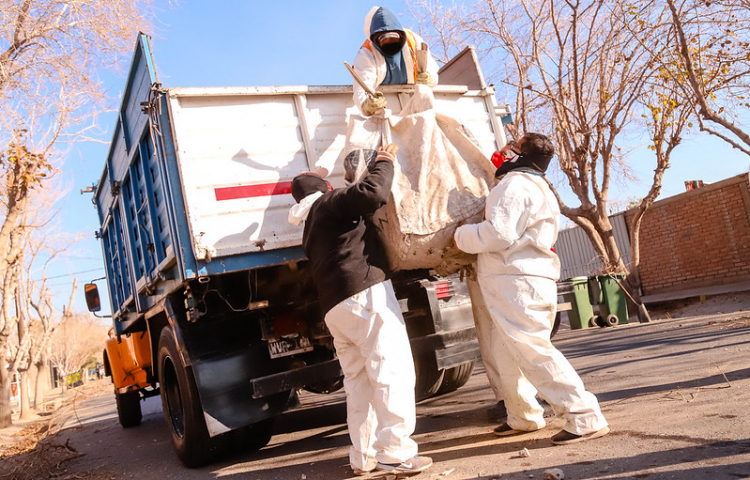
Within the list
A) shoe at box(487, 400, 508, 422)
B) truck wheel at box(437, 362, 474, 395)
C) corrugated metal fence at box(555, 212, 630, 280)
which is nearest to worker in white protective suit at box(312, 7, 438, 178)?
shoe at box(487, 400, 508, 422)

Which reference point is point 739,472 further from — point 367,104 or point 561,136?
point 561,136

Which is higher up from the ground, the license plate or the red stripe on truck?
the red stripe on truck

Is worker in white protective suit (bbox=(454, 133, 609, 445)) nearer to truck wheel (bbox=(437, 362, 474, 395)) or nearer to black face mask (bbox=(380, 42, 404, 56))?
black face mask (bbox=(380, 42, 404, 56))

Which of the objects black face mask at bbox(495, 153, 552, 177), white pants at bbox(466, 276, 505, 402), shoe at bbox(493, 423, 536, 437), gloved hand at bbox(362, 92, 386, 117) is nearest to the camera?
black face mask at bbox(495, 153, 552, 177)

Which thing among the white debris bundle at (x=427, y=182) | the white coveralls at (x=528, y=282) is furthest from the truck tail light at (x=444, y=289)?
the white coveralls at (x=528, y=282)

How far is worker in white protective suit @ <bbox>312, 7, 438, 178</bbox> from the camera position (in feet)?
14.1

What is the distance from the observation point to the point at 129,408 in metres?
8.84

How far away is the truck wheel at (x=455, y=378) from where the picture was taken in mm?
6062

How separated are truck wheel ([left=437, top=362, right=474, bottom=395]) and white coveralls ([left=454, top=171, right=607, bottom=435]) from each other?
101 inches

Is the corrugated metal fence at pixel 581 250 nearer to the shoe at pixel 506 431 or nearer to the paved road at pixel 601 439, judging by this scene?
the paved road at pixel 601 439

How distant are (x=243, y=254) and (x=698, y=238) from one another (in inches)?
521

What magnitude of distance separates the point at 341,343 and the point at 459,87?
2.42 meters

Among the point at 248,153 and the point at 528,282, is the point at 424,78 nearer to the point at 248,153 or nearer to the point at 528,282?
the point at 248,153

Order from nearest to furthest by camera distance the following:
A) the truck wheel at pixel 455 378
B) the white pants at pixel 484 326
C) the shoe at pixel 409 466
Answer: the shoe at pixel 409 466
the white pants at pixel 484 326
the truck wheel at pixel 455 378
